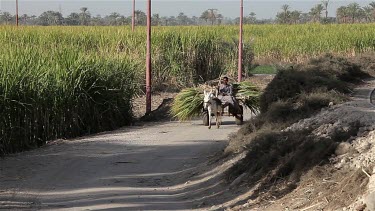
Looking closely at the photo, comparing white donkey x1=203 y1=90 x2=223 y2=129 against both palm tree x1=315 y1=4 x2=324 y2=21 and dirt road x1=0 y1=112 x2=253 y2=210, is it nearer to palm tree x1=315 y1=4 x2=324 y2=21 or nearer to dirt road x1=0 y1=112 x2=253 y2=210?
dirt road x1=0 y1=112 x2=253 y2=210

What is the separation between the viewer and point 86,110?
18344mm

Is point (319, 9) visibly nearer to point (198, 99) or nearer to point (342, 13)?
point (342, 13)

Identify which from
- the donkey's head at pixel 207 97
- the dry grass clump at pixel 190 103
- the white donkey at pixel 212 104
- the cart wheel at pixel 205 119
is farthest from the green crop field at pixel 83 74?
the white donkey at pixel 212 104

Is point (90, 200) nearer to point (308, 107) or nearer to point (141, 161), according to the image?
point (141, 161)

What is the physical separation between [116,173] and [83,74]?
6.05m

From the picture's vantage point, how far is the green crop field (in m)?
15.7

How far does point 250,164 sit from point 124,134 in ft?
21.8

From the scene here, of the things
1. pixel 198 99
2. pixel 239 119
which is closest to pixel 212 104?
pixel 239 119

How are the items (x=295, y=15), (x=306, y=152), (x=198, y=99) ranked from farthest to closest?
(x=295, y=15) < (x=198, y=99) < (x=306, y=152)

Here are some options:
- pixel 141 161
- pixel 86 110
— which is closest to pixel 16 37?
pixel 86 110

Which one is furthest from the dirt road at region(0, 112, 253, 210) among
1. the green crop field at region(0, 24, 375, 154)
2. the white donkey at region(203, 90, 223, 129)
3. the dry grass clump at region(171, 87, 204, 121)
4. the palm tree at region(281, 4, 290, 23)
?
the palm tree at region(281, 4, 290, 23)

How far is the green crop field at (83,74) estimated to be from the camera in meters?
15.7

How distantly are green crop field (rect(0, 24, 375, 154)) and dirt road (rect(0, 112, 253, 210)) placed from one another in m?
0.76

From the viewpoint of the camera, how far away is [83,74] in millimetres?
18172
